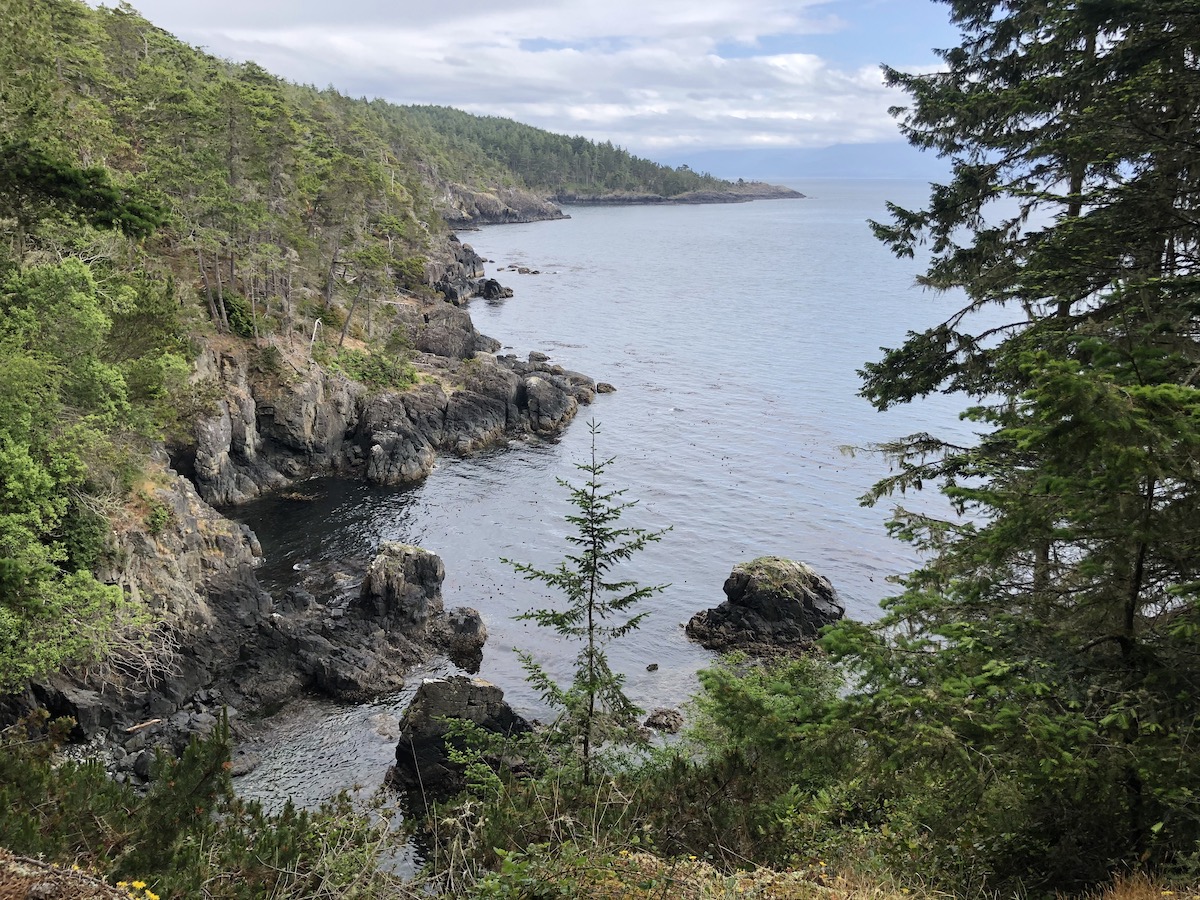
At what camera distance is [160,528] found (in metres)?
25.7

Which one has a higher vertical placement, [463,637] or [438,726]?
[438,726]

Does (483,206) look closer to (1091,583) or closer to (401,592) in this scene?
(401,592)

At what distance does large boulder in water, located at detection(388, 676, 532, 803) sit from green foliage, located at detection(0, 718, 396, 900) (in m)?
11.4

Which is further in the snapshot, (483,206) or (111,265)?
(483,206)

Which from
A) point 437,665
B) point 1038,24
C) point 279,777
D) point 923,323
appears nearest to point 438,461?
point 437,665

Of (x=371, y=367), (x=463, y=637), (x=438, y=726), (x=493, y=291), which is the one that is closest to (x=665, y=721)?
(x=438, y=726)

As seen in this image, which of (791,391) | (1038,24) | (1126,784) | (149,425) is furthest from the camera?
(791,391)

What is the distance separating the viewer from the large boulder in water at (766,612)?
30.2 metres

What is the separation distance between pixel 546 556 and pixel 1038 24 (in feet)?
89.5

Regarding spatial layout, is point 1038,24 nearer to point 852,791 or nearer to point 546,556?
point 852,791

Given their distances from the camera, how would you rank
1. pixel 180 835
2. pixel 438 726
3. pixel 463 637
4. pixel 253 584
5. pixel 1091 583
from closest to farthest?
pixel 1091 583 < pixel 180 835 < pixel 438 726 < pixel 253 584 < pixel 463 637

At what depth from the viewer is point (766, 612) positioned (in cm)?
3095

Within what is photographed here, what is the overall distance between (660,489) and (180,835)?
123ft

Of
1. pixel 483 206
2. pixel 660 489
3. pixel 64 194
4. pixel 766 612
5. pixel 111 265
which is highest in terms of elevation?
pixel 483 206
